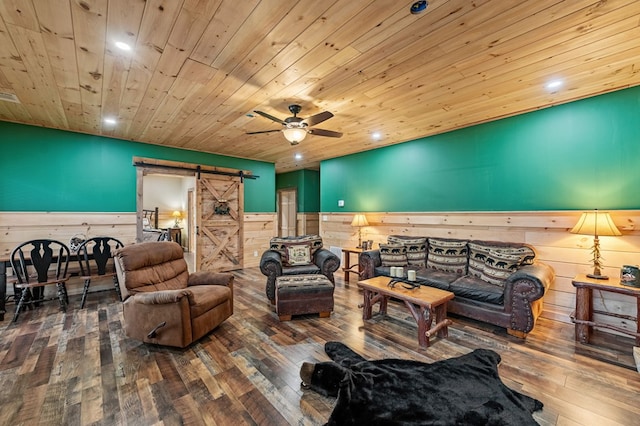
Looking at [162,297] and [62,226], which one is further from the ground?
[62,226]

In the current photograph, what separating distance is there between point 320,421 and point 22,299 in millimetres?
4061

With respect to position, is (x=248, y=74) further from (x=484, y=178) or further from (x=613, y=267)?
(x=613, y=267)

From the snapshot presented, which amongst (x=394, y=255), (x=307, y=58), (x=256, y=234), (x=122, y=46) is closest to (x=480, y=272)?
(x=394, y=255)

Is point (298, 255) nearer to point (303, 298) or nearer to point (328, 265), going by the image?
point (328, 265)

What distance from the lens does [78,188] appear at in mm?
4391

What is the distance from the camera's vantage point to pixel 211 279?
10.7 feet

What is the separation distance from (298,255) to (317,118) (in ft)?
7.01

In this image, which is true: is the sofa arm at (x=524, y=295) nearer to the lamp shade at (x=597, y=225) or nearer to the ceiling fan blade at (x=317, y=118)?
the lamp shade at (x=597, y=225)

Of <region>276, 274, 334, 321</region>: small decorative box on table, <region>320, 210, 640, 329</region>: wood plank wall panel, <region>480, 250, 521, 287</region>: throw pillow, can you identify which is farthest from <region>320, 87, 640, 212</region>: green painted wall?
<region>276, 274, 334, 321</region>: small decorative box on table

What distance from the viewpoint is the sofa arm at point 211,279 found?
3197mm

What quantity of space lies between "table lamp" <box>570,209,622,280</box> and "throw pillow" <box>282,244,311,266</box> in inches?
130

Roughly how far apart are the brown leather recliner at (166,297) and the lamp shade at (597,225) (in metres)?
3.96

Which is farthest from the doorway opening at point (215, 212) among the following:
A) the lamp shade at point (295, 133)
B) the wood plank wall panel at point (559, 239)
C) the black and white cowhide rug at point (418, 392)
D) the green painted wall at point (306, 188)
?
the black and white cowhide rug at point (418, 392)

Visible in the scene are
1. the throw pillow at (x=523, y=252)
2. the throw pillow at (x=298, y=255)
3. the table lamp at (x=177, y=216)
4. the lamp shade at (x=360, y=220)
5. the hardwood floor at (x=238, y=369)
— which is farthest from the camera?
the table lamp at (x=177, y=216)
